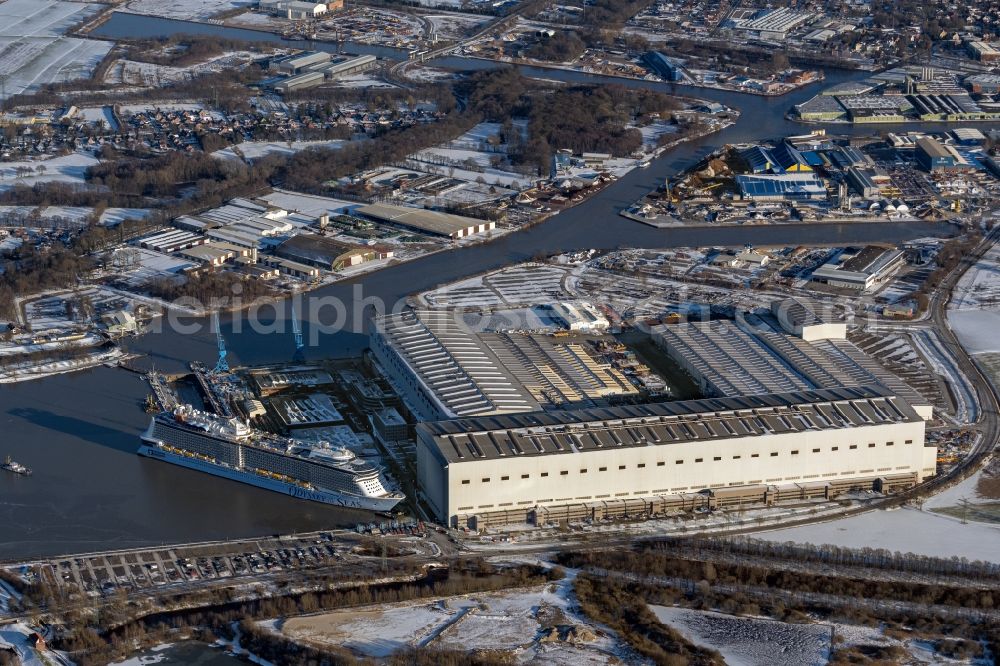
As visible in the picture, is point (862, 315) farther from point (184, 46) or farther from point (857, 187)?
point (184, 46)

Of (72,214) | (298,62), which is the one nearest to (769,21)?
(298,62)

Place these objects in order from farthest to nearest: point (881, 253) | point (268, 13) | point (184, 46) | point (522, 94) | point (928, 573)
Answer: point (268, 13)
point (184, 46)
point (522, 94)
point (881, 253)
point (928, 573)

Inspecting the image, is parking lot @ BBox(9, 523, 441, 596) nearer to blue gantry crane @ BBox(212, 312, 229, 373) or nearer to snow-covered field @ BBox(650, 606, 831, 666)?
snow-covered field @ BBox(650, 606, 831, 666)

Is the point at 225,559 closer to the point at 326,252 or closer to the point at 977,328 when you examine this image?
the point at 326,252

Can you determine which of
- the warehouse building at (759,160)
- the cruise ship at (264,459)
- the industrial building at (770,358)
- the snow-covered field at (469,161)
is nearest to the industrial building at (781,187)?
the warehouse building at (759,160)

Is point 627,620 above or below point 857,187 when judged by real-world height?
below

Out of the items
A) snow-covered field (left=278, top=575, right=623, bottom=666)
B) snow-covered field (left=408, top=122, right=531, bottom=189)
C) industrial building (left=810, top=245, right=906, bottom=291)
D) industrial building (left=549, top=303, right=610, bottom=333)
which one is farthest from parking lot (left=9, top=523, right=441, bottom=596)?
snow-covered field (left=408, top=122, right=531, bottom=189)

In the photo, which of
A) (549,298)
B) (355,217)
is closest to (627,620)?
(549,298)
